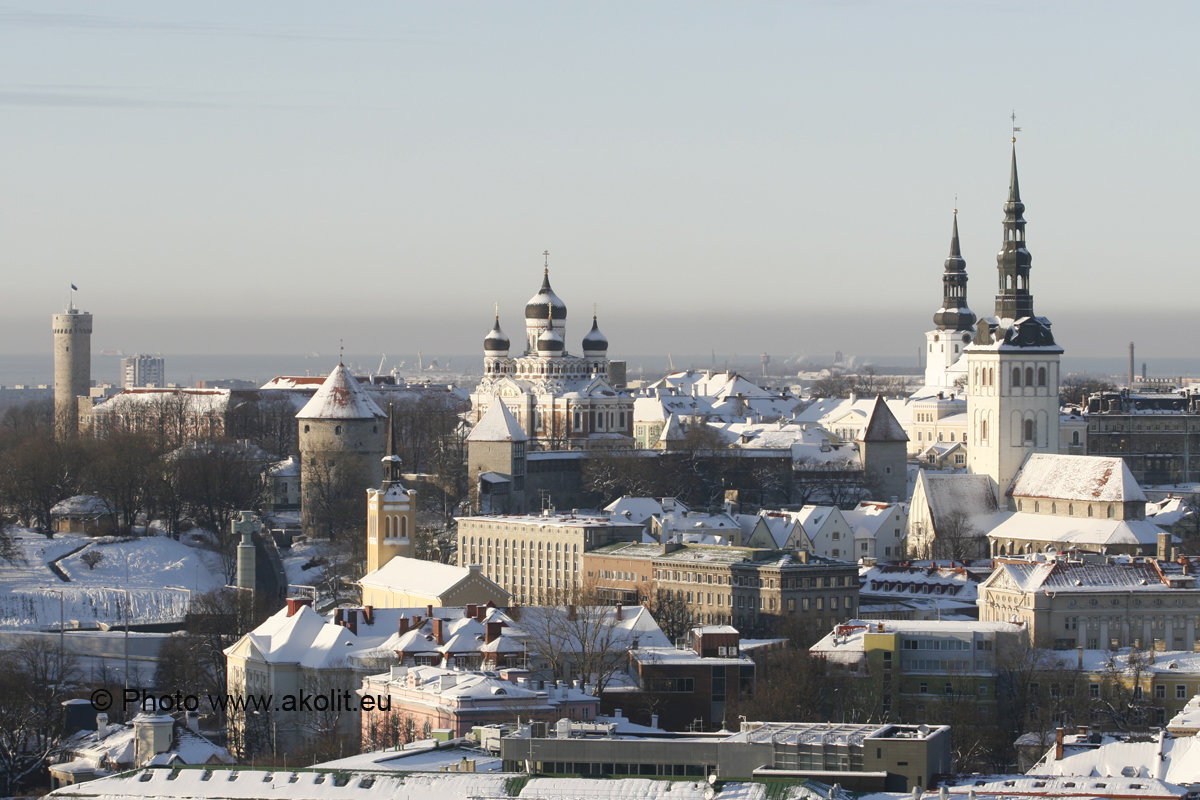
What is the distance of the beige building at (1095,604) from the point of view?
216 feet

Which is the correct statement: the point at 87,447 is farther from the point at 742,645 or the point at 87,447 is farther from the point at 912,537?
the point at 742,645

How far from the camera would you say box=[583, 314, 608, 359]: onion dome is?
12600cm

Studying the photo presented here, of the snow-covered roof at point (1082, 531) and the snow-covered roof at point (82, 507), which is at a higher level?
the snow-covered roof at point (82, 507)

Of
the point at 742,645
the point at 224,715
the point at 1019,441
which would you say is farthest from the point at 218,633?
the point at 1019,441

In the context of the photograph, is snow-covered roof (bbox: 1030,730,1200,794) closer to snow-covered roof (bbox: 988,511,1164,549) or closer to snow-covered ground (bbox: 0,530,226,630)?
snow-covered roof (bbox: 988,511,1164,549)

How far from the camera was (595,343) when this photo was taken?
12594 centimetres

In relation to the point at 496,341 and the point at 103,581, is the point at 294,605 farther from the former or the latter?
the point at 496,341

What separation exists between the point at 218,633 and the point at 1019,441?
2899 cm

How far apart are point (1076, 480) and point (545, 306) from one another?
43425 millimetres

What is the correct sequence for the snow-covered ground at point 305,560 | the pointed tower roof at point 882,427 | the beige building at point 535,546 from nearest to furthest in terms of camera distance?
1. the beige building at point 535,546
2. the snow-covered ground at point 305,560
3. the pointed tower roof at point 882,427

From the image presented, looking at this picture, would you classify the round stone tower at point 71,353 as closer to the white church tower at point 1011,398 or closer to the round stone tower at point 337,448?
the round stone tower at point 337,448

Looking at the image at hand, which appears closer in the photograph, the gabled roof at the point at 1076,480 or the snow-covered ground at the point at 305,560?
the gabled roof at the point at 1076,480

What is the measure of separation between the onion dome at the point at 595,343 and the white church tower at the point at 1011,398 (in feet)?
129

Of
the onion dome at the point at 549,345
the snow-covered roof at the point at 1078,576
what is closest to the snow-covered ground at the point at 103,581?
the snow-covered roof at the point at 1078,576
